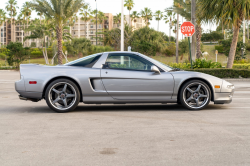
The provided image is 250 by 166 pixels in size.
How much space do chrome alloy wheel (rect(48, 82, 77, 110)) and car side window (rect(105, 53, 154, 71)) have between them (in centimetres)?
98

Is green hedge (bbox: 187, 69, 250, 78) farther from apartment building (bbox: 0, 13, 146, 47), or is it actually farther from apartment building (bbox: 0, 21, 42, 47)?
apartment building (bbox: 0, 21, 42, 47)

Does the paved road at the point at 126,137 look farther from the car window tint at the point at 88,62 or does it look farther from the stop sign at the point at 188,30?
the stop sign at the point at 188,30

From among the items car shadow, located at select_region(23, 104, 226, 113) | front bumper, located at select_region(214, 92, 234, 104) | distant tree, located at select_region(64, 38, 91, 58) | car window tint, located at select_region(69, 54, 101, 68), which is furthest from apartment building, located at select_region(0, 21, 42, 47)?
front bumper, located at select_region(214, 92, 234, 104)

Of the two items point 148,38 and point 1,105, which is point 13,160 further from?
point 148,38

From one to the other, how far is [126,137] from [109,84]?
2.47 metres

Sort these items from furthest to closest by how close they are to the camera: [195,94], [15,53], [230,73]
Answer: [15,53], [230,73], [195,94]

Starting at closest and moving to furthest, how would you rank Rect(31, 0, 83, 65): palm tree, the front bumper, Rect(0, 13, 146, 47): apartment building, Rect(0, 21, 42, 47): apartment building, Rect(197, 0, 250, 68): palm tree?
1. the front bumper
2. Rect(197, 0, 250, 68): palm tree
3. Rect(31, 0, 83, 65): palm tree
4. Rect(0, 13, 146, 47): apartment building
5. Rect(0, 21, 42, 47): apartment building

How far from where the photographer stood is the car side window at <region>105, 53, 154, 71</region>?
7.29 metres

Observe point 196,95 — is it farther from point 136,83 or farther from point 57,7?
point 57,7

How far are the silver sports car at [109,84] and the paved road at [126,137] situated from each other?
1.06 ft

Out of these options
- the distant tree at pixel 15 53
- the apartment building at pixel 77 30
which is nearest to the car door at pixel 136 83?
the distant tree at pixel 15 53

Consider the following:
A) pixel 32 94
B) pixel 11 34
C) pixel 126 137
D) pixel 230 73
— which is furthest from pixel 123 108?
pixel 11 34

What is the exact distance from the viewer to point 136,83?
23.4ft

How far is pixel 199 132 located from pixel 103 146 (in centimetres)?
169
